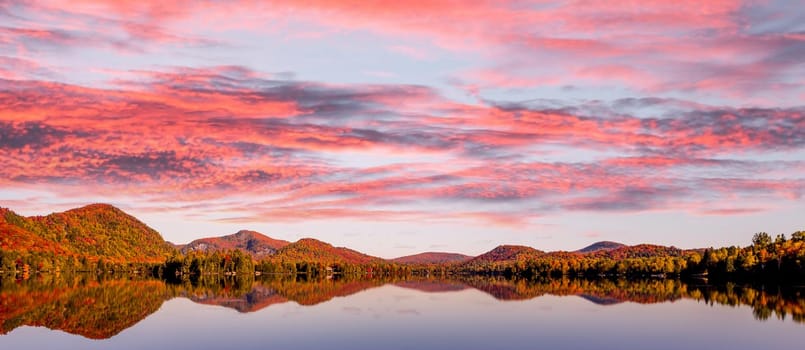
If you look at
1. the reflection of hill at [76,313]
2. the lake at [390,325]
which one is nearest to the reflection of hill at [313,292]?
the lake at [390,325]

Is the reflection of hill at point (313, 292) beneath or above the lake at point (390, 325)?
above

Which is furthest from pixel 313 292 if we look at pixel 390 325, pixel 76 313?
pixel 390 325

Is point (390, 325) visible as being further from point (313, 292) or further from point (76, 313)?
point (313, 292)

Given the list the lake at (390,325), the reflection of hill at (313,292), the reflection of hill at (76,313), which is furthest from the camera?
the reflection of hill at (313,292)

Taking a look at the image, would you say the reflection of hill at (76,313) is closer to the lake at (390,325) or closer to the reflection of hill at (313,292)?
the lake at (390,325)

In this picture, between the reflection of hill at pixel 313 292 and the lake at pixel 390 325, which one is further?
the reflection of hill at pixel 313 292

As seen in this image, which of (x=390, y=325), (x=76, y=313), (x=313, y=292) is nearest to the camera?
(x=390, y=325)

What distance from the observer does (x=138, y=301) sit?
86438 millimetres

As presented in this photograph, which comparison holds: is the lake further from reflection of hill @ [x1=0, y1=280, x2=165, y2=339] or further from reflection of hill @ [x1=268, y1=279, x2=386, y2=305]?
reflection of hill @ [x1=268, y1=279, x2=386, y2=305]

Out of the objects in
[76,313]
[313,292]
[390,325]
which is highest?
[313,292]

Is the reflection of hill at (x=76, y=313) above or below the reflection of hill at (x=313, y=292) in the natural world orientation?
below

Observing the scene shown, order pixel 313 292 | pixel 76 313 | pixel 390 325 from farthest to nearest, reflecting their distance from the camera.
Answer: pixel 313 292 → pixel 76 313 → pixel 390 325

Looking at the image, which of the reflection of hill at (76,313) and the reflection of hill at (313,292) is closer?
the reflection of hill at (76,313)

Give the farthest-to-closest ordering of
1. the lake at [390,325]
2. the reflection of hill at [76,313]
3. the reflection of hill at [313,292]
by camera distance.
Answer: the reflection of hill at [313,292] < the reflection of hill at [76,313] < the lake at [390,325]
